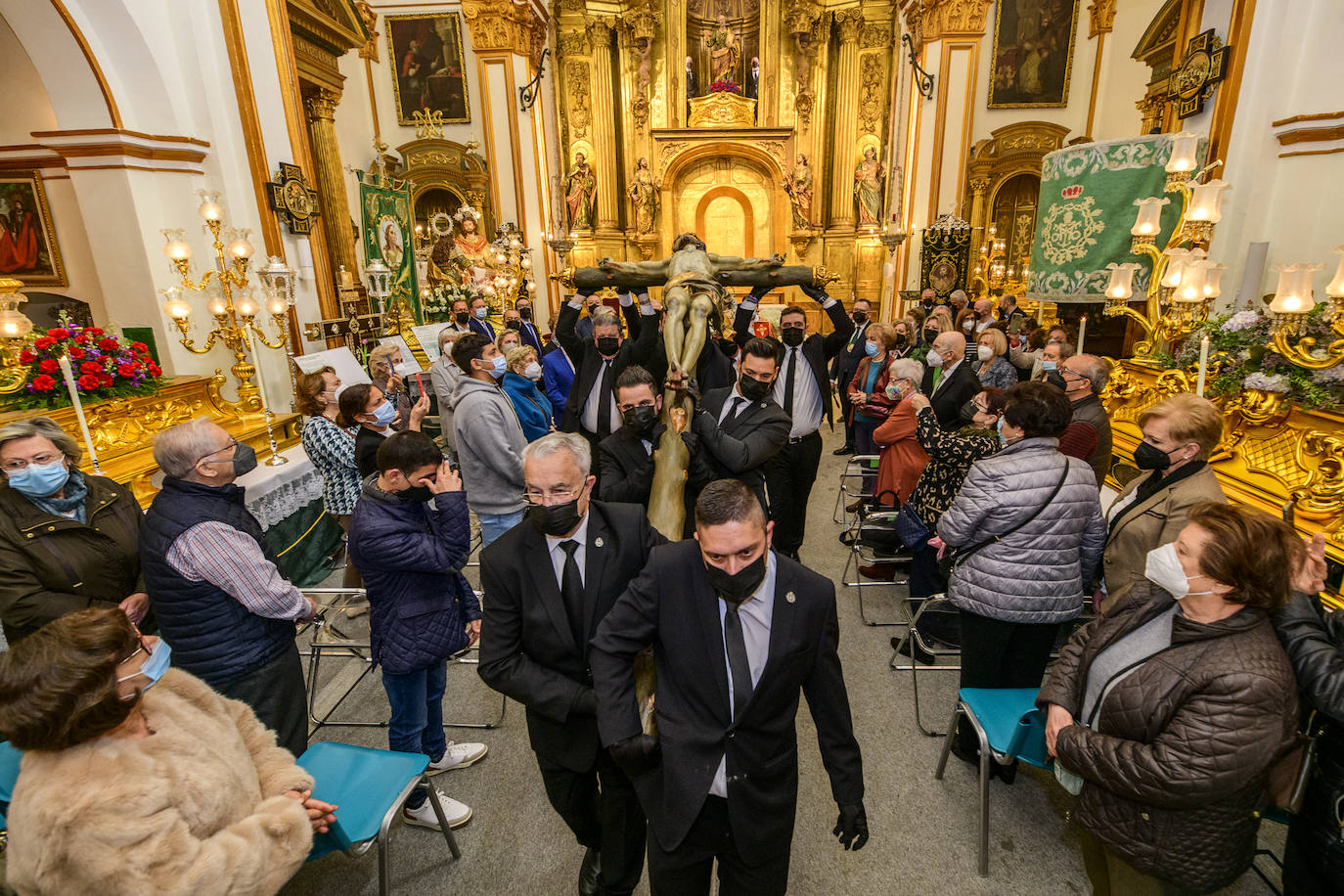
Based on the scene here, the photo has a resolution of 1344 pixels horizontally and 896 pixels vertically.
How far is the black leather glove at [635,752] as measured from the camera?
1.75m

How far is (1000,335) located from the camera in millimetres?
5973

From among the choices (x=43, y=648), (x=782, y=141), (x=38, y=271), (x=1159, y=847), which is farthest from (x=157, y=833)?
(x=782, y=141)

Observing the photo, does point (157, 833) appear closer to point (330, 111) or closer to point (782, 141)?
point (330, 111)

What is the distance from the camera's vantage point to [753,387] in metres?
3.49

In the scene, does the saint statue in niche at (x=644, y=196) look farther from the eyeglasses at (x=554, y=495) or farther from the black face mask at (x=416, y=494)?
the eyeglasses at (x=554, y=495)

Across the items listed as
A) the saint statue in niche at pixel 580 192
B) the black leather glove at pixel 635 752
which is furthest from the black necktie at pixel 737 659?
the saint statue in niche at pixel 580 192

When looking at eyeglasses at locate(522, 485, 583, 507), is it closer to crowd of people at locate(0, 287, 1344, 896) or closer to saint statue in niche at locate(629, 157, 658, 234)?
crowd of people at locate(0, 287, 1344, 896)

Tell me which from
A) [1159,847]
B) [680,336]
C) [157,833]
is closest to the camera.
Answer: [157,833]

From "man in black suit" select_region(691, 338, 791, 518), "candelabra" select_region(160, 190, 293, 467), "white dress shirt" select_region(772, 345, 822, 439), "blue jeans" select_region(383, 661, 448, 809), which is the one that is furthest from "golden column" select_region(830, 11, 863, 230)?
"blue jeans" select_region(383, 661, 448, 809)

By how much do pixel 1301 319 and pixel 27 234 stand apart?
1199cm

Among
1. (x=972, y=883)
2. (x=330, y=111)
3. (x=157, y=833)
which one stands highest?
(x=330, y=111)

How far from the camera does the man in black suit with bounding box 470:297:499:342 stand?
8586 mm

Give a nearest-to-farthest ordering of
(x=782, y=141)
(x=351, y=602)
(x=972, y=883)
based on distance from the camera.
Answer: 1. (x=972, y=883)
2. (x=351, y=602)
3. (x=782, y=141)

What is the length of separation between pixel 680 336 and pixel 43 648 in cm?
296
